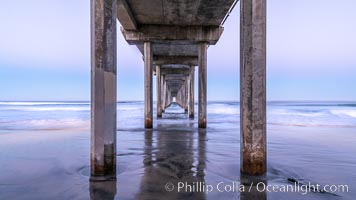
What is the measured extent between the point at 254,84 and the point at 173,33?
31.7ft

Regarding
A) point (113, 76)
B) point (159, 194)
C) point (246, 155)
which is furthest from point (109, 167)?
point (246, 155)

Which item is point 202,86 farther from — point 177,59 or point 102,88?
point 177,59

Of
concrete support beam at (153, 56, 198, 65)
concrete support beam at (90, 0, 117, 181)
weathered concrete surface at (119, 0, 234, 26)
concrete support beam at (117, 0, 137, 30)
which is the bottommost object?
concrete support beam at (90, 0, 117, 181)

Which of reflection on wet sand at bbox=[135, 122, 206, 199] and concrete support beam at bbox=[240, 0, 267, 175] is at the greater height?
concrete support beam at bbox=[240, 0, 267, 175]

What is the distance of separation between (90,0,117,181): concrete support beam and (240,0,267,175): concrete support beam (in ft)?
8.12

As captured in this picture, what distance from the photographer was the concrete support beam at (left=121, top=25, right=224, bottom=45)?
1370cm

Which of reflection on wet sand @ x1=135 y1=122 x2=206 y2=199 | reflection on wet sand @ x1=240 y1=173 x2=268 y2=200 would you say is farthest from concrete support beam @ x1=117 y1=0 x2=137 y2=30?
reflection on wet sand @ x1=240 y1=173 x2=268 y2=200

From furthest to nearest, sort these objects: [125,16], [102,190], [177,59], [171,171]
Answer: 1. [177,59]
2. [125,16]
3. [171,171]
4. [102,190]

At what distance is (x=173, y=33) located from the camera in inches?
540

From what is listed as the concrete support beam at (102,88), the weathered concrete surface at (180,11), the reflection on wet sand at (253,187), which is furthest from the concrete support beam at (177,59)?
the reflection on wet sand at (253,187)

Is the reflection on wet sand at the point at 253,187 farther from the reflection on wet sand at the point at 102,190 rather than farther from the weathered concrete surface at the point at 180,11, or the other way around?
the weathered concrete surface at the point at 180,11

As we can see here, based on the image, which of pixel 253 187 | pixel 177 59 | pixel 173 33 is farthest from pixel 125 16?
pixel 177 59

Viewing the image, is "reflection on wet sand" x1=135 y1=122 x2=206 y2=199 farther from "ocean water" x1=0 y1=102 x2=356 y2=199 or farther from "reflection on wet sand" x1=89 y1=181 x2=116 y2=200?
"reflection on wet sand" x1=89 y1=181 x2=116 y2=200

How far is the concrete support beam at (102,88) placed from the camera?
4727 mm
